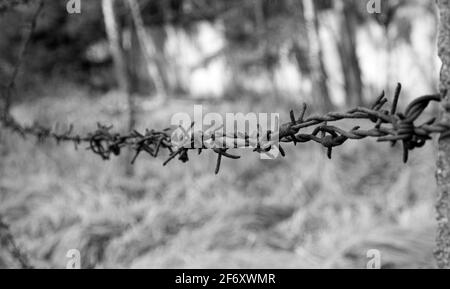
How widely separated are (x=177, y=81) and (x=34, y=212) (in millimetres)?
7608

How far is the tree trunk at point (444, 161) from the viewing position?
84 centimetres

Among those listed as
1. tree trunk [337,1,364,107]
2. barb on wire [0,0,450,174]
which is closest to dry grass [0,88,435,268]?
barb on wire [0,0,450,174]

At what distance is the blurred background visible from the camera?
3691 mm

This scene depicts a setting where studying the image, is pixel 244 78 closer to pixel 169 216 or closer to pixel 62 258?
pixel 169 216

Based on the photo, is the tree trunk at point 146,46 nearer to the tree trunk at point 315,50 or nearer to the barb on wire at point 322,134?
the tree trunk at point 315,50

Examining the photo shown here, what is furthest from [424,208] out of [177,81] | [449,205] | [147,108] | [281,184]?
[177,81]

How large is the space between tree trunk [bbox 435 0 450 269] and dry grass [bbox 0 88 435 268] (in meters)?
1.77

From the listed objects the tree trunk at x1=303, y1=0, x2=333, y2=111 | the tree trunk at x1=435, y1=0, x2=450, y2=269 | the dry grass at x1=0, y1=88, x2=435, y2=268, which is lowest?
the dry grass at x1=0, y1=88, x2=435, y2=268

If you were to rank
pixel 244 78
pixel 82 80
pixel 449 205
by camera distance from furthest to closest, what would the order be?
pixel 82 80 < pixel 244 78 < pixel 449 205

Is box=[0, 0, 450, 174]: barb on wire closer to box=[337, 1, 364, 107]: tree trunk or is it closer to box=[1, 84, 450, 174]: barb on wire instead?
box=[1, 84, 450, 174]: barb on wire

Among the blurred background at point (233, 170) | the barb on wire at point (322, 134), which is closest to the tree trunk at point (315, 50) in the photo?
the blurred background at point (233, 170)

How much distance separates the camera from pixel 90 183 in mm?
5574

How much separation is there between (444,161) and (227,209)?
3.47 m

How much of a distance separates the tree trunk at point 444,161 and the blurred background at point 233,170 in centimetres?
144
